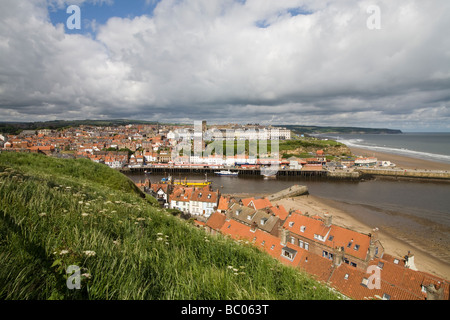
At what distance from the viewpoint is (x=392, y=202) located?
40.6 m

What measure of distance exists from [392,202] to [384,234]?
17.9m

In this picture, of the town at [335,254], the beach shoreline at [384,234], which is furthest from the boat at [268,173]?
the town at [335,254]

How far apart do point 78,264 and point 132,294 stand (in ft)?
2.29

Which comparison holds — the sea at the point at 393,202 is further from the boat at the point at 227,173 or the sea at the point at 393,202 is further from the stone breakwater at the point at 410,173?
the stone breakwater at the point at 410,173

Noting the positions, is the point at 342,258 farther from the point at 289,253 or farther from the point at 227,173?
the point at 227,173

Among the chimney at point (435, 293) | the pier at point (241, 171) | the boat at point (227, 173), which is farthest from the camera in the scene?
the pier at point (241, 171)

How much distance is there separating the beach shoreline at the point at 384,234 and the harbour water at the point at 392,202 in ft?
1.95

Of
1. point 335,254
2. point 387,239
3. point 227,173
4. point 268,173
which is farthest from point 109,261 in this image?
point 268,173

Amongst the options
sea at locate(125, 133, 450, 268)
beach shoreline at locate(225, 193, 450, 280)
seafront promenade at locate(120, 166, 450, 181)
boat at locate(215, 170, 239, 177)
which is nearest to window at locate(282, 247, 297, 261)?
beach shoreline at locate(225, 193, 450, 280)

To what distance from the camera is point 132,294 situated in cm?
230

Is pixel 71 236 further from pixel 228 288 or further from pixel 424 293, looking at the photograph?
pixel 424 293

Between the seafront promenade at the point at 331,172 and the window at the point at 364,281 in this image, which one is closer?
the window at the point at 364,281

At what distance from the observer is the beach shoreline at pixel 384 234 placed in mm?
20000
